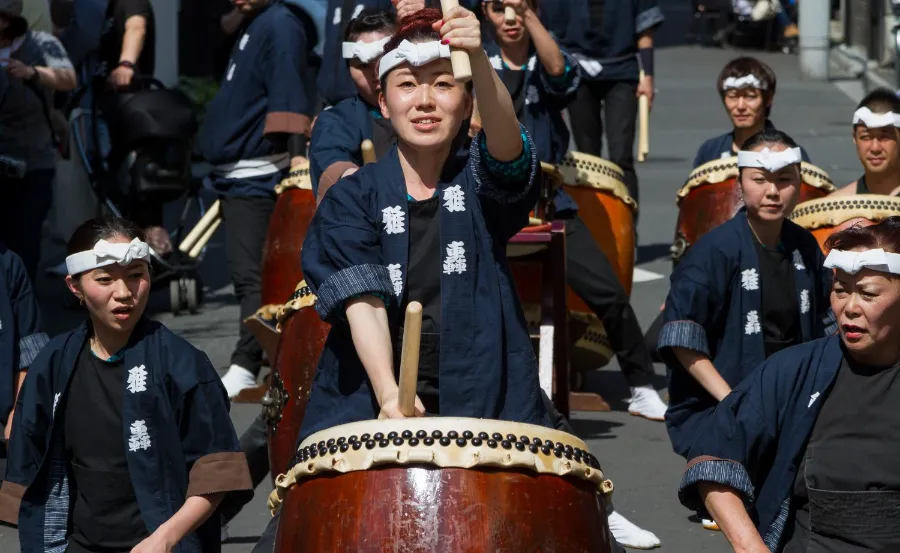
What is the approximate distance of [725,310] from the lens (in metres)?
6.04

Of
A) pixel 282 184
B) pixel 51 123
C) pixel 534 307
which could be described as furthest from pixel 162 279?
pixel 534 307

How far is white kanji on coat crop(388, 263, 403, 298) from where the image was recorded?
411cm

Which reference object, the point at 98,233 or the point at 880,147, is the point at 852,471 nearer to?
the point at 98,233

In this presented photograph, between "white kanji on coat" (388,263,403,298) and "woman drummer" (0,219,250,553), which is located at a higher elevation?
"white kanji on coat" (388,263,403,298)

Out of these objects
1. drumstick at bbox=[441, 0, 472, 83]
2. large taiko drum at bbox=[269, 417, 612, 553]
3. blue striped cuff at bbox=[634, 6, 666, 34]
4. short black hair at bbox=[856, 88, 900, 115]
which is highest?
drumstick at bbox=[441, 0, 472, 83]

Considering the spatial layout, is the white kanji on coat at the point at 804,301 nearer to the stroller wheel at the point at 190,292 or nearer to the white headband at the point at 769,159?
the white headband at the point at 769,159

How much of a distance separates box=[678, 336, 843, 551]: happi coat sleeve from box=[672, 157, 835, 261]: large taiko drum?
356 cm

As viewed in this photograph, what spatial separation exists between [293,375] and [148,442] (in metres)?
0.79

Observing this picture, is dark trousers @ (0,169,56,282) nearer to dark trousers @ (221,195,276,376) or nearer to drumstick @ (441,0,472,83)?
dark trousers @ (221,195,276,376)

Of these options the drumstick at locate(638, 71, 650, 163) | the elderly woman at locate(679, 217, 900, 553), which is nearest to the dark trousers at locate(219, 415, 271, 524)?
the elderly woman at locate(679, 217, 900, 553)

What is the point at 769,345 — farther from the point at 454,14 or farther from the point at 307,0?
the point at 307,0

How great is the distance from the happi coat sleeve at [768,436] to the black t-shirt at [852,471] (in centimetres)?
3

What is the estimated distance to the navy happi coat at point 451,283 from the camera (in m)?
4.06

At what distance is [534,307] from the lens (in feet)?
21.4
